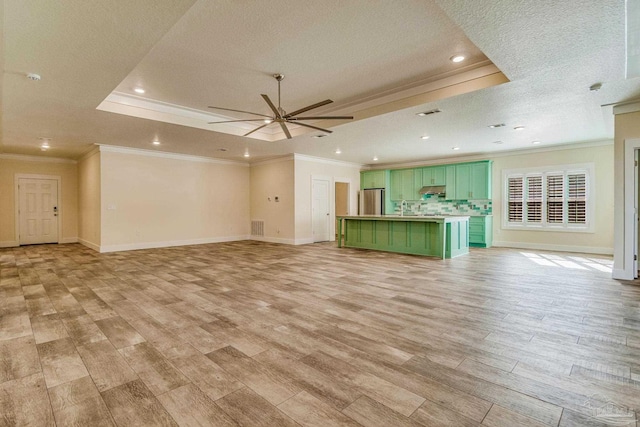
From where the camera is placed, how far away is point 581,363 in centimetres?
215

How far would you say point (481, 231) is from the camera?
338 inches

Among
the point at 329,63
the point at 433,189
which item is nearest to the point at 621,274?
the point at 329,63

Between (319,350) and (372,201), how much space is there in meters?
8.74

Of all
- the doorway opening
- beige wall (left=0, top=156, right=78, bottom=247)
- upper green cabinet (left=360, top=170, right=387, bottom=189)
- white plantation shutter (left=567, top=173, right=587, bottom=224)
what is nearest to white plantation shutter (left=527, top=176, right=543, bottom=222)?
white plantation shutter (left=567, top=173, right=587, bottom=224)

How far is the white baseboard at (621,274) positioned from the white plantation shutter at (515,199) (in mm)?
3879

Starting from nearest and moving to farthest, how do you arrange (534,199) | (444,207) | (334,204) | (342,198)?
(534,199) < (444,207) < (334,204) < (342,198)

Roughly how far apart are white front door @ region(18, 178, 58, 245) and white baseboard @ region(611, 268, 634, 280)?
13.3 metres

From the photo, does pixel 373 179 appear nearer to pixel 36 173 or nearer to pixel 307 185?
pixel 307 185

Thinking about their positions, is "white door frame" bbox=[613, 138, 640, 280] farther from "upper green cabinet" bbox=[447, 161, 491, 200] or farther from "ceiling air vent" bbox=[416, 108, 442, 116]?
"upper green cabinet" bbox=[447, 161, 491, 200]

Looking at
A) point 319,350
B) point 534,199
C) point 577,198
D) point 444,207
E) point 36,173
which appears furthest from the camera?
point 444,207

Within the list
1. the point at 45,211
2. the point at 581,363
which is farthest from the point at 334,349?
the point at 45,211

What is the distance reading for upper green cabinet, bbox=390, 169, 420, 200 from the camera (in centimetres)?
1017

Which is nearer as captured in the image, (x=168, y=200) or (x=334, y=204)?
(x=168, y=200)

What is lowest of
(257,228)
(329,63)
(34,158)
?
(257,228)
